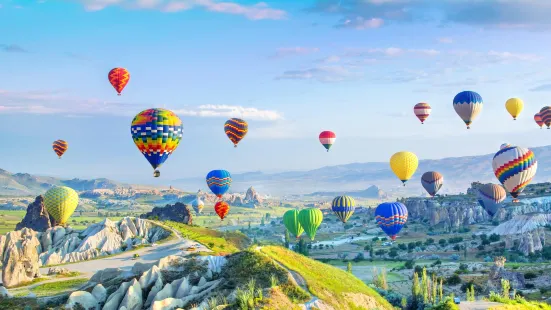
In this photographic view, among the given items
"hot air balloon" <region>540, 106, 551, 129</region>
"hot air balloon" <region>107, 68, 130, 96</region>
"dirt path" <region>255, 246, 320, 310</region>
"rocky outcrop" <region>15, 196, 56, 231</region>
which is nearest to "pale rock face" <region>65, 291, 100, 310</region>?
"dirt path" <region>255, 246, 320, 310</region>

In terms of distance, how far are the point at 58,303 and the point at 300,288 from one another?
2146 centimetres

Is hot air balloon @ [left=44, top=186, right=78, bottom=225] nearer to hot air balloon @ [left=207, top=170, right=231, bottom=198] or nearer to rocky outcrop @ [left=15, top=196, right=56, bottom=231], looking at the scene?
hot air balloon @ [left=207, top=170, right=231, bottom=198]

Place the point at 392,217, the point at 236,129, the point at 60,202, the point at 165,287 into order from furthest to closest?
the point at 236,129, the point at 60,202, the point at 392,217, the point at 165,287

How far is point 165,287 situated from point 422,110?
102 meters

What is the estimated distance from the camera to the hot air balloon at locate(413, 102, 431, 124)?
141 metres

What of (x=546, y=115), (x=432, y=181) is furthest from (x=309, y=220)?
(x=546, y=115)

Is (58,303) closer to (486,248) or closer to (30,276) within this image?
(30,276)

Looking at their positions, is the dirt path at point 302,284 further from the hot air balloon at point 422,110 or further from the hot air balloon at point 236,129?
the hot air balloon at point 422,110

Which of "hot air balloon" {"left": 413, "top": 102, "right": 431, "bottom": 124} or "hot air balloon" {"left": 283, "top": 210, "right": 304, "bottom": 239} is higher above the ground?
"hot air balloon" {"left": 413, "top": 102, "right": 431, "bottom": 124}

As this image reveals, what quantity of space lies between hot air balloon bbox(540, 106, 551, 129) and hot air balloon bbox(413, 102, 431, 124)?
128 ft

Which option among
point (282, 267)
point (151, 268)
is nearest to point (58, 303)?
point (151, 268)

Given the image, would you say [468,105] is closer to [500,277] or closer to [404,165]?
[404,165]

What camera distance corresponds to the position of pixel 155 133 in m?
87.0

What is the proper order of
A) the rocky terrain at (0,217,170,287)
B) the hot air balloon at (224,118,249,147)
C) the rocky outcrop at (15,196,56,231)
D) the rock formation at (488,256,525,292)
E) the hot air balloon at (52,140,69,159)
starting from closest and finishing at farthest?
the rock formation at (488,256,525,292) → the rocky terrain at (0,217,170,287) → the hot air balloon at (224,118,249,147) → the rocky outcrop at (15,196,56,231) → the hot air balloon at (52,140,69,159)
